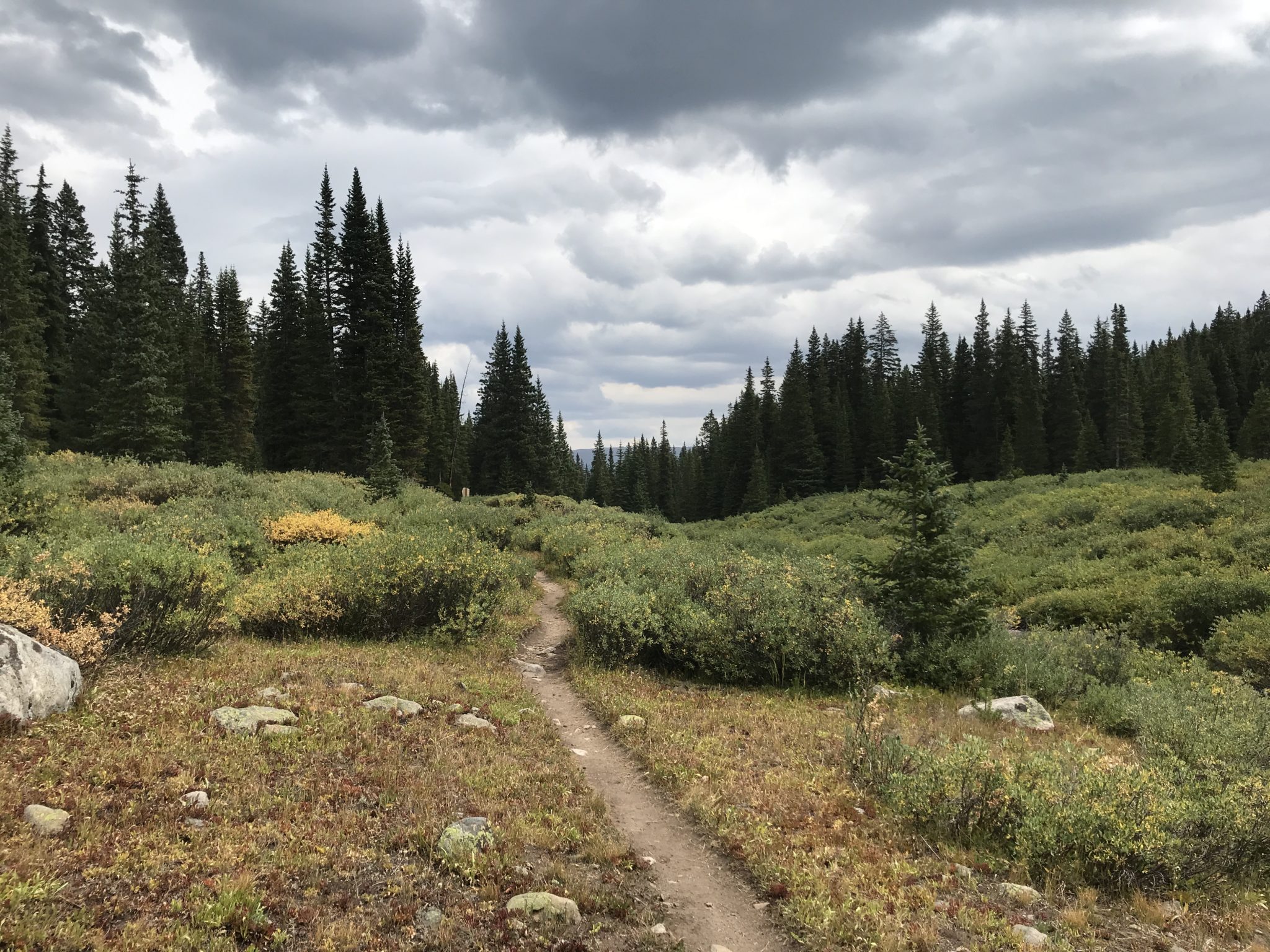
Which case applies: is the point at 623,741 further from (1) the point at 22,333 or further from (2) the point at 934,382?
(2) the point at 934,382

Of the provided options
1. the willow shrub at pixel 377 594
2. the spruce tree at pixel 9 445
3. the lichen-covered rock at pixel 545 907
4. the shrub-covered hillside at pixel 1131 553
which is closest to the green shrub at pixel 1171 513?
the shrub-covered hillside at pixel 1131 553

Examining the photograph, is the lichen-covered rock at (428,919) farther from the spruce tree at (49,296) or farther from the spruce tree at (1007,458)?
the spruce tree at (1007,458)

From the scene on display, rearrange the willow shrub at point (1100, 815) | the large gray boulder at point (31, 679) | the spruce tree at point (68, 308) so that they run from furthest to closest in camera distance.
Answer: the spruce tree at point (68, 308) < the large gray boulder at point (31, 679) < the willow shrub at point (1100, 815)

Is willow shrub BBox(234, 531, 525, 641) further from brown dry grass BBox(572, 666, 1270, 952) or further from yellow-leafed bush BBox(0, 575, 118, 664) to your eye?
brown dry grass BBox(572, 666, 1270, 952)

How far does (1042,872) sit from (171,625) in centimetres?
1088

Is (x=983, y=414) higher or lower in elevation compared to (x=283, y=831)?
higher

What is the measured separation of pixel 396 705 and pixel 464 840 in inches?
136

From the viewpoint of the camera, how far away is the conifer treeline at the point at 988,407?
65312 mm

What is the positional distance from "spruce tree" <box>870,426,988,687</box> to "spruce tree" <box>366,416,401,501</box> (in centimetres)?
2318

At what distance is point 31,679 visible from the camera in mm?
6211

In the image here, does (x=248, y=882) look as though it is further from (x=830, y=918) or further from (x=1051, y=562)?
(x=1051, y=562)

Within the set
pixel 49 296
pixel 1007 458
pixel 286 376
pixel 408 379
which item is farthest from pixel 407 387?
pixel 1007 458

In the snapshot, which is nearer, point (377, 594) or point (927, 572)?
point (377, 594)

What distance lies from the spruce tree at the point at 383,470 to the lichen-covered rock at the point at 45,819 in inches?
982
